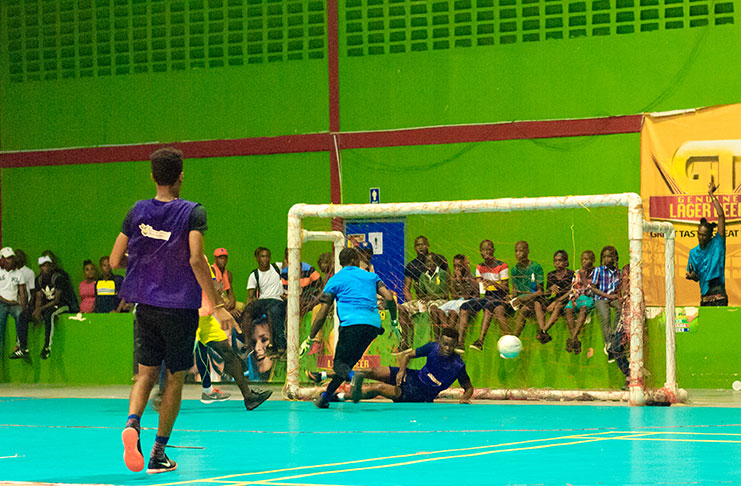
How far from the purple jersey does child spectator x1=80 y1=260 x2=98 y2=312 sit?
14736 mm

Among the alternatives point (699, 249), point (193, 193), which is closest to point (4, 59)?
Answer: point (193, 193)

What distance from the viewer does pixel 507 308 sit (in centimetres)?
1828

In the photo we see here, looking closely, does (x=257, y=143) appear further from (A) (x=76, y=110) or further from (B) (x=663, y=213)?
(B) (x=663, y=213)

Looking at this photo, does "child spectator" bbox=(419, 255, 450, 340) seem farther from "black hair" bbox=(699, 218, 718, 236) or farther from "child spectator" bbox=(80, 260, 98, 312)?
"child spectator" bbox=(80, 260, 98, 312)

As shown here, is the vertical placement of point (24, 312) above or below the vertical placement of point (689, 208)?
below

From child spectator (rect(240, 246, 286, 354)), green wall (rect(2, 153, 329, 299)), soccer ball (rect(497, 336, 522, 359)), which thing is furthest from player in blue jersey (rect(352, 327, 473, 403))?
green wall (rect(2, 153, 329, 299))

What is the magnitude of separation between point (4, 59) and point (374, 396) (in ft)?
44.8

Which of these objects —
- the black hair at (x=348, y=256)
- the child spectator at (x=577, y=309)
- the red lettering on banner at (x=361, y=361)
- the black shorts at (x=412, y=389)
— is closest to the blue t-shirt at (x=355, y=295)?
the black hair at (x=348, y=256)

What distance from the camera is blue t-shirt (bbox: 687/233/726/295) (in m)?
20.0

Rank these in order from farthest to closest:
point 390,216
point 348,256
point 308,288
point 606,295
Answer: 1. point 390,216
2. point 308,288
3. point 606,295
4. point 348,256

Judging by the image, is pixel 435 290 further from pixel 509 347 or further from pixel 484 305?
pixel 509 347

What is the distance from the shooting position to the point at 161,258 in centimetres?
887

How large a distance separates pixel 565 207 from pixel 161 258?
30.6 ft

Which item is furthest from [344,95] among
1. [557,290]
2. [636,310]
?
[636,310]
